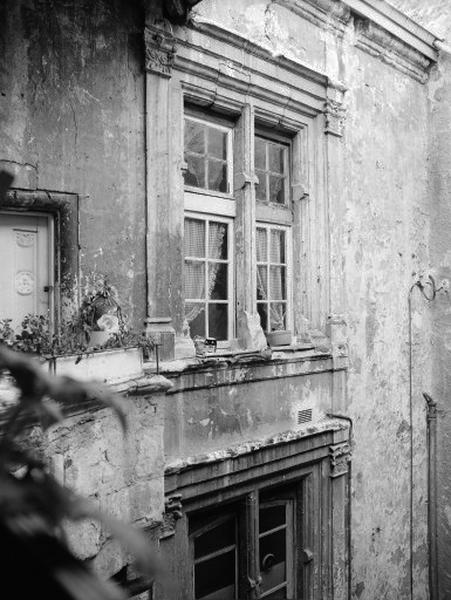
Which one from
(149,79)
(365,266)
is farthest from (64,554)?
(365,266)

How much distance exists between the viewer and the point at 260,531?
14.8ft

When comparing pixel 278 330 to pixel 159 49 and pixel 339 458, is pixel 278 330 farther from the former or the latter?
pixel 159 49

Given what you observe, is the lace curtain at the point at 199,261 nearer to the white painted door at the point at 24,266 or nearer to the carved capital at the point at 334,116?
the white painted door at the point at 24,266

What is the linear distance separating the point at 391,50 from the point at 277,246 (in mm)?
2800

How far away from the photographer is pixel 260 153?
4.71 m

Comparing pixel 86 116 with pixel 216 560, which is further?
pixel 216 560

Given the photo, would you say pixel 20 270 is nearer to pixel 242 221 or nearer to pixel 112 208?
pixel 112 208

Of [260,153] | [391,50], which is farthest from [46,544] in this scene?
[391,50]

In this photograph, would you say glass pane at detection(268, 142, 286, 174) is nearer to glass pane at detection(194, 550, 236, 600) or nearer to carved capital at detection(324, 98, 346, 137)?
carved capital at detection(324, 98, 346, 137)

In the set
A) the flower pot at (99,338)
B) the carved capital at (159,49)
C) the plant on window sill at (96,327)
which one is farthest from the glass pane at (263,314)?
the carved capital at (159,49)

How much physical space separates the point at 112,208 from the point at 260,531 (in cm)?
324

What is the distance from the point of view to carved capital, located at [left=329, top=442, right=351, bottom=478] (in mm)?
4785

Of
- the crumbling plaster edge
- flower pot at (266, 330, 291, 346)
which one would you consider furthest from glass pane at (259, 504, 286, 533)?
flower pot at (266, 330, 291, 346)

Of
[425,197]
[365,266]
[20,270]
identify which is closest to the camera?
[20,270]
